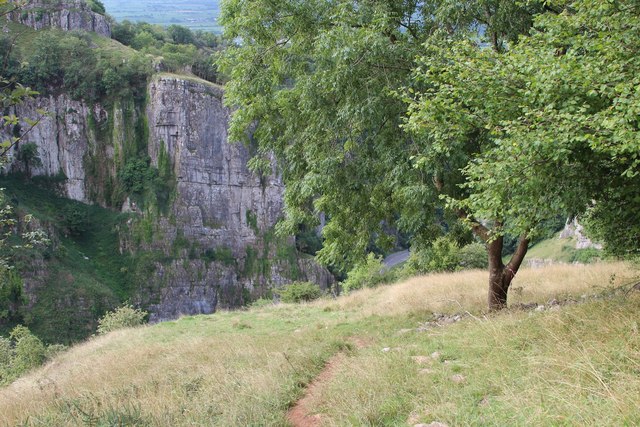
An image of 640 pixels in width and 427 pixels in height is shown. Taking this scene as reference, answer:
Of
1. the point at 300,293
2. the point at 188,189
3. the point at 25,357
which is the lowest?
the point at 25,357

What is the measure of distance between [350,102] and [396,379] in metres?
4.79

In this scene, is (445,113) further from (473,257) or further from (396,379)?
(473,257)

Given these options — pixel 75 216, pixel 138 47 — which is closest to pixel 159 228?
pixel 75 216

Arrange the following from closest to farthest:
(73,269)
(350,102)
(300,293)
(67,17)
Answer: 1. (350,102)
2. (300,293)
3. (73,269)
4. (67,17)

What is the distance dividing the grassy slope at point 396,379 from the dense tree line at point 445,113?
1.29 m

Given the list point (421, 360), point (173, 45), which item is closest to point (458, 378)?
point (421, 360)

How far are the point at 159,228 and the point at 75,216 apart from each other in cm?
1014

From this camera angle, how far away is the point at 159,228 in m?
64.4

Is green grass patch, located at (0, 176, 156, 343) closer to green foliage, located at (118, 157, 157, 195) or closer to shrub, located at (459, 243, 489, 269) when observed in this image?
green foliage, located at (118, 157, 157, 195)

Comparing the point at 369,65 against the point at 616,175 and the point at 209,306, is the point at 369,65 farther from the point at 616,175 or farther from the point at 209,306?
the point at 209,306

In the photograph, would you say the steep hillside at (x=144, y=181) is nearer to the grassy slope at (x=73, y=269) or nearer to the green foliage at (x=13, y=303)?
the grassy slope at (x=73, y=269)

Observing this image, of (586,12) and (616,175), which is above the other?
(586,12)

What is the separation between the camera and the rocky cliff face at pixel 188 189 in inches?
2511

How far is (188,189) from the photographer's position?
2601 inches
